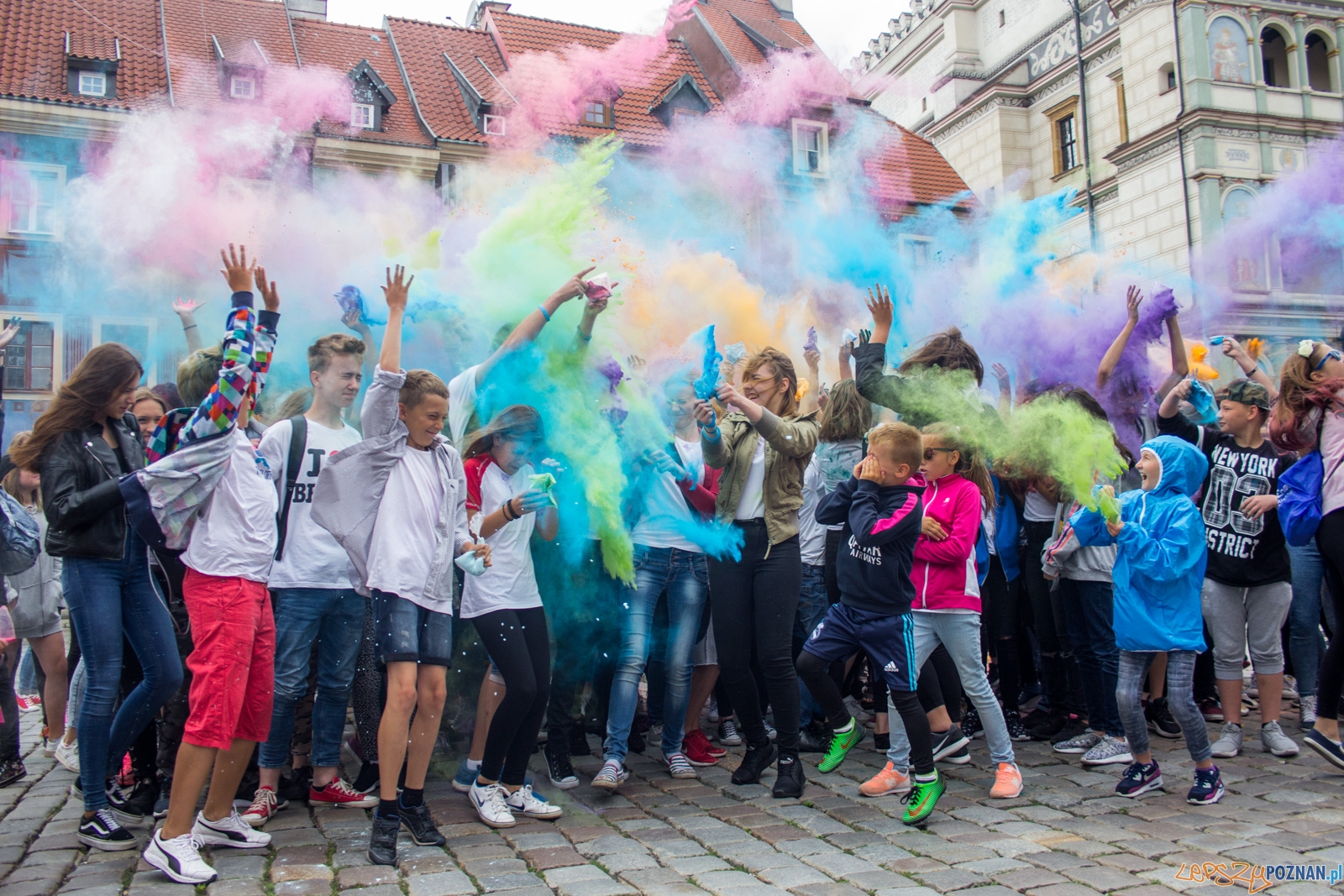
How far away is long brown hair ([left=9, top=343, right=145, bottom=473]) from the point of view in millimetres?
3582

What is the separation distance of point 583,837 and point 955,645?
190 centimetres

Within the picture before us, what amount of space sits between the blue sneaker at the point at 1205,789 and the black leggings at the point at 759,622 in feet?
5.54

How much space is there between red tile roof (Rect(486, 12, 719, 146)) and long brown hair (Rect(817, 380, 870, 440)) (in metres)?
4.06

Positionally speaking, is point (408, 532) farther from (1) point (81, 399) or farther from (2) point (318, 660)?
(1) point (81, 399)

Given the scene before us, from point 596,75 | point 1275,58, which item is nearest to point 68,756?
point 596,75

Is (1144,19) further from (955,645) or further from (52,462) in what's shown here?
(52,462)

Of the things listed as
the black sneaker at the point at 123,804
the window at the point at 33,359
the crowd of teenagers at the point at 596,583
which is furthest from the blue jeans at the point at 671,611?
the window at the point at 33,359

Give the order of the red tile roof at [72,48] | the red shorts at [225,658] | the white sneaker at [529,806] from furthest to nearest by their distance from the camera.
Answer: the red tile roof at [72,48], the white sneaker at [529,806], the red shorts at [225,658]

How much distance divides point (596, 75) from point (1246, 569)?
282 inches

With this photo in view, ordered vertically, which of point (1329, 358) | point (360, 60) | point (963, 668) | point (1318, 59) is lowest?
point (963, 668)

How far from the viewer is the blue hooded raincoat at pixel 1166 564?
14.0ft

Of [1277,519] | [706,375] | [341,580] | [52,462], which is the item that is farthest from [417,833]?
[1277,519]

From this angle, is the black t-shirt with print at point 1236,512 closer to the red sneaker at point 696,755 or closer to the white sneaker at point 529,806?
the red sneaker at point 696,755

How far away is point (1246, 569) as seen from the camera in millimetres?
4875
